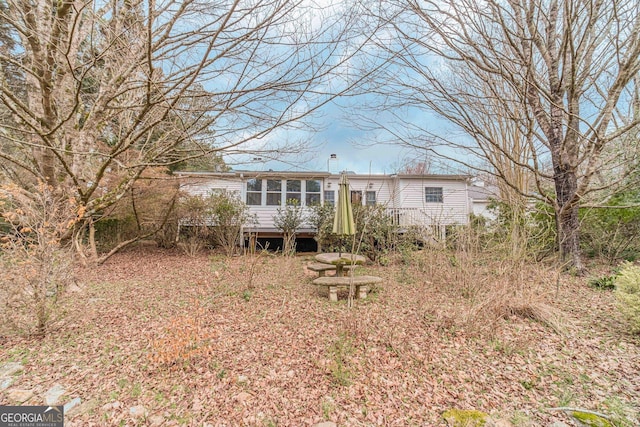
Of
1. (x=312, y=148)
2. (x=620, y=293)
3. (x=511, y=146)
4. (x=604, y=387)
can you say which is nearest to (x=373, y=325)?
(x=604, y=387)

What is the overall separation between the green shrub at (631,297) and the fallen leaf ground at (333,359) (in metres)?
0.25

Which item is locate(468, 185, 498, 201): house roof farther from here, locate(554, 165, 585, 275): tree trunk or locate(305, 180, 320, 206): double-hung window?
locate(305, 180, 320, 206): double-hung window

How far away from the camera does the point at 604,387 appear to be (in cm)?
254

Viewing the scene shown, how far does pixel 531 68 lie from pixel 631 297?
340 centimetres

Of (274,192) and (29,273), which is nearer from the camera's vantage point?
(29,273)

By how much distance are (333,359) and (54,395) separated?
8.49 ft

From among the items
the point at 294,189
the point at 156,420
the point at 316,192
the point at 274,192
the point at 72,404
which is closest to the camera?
the point at 156,420

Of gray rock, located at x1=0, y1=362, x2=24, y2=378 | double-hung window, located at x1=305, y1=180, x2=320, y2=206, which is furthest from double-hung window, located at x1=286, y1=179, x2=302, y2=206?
gray rock, located at x1=0, y1=362, x2=24, y2=378

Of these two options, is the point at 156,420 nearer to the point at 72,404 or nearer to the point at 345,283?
the point at 72,404

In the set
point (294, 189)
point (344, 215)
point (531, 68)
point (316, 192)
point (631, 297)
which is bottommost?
point (631, 297)

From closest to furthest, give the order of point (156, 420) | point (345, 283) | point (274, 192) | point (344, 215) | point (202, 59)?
point (156, 420) < point (202, 59) < point (345, 283) < point (344, 215) < point (274, 192)

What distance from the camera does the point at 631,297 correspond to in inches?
130

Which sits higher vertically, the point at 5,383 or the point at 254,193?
the point at 254,193

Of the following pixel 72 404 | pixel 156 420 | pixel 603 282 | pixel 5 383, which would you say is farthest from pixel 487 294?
pixel 5 383
